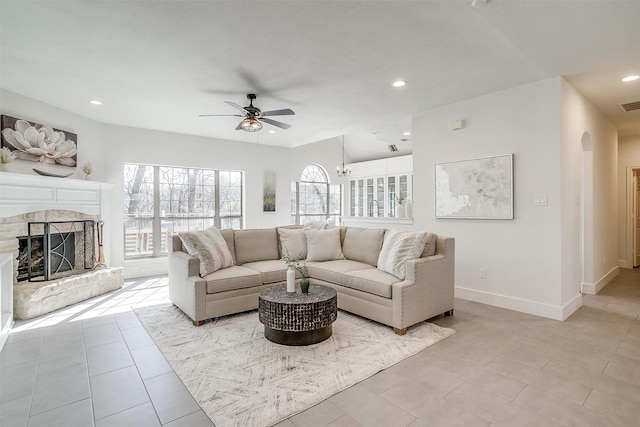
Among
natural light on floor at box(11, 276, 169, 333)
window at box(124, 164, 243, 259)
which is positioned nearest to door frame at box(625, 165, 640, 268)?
window at box(124, 164, 243, 259)

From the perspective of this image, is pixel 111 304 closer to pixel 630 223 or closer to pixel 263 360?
pixel 263 360

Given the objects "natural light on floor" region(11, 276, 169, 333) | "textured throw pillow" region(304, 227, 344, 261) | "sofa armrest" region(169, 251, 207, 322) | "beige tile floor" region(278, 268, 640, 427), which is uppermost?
"textured throw pillow" region(304, 227, 344, 261)

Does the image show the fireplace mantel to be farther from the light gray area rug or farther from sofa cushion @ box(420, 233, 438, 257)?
sofa cushion @ box(420, 233, 438, 257)

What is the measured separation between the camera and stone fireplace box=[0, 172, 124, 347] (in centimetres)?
357

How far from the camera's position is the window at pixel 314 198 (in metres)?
8.96

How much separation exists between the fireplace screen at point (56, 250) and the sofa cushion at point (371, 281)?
3786 mm

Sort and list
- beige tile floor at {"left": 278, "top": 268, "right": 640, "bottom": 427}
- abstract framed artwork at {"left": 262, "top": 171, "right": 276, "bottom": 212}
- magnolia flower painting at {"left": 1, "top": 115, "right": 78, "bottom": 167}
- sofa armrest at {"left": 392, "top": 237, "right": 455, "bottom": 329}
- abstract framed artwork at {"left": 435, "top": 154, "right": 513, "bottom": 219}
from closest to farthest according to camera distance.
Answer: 1. beige tile floor at {"left": 278, "top": 268, "right": 640, "bottom": 427}
2. sofa armrest at {"left": 392, "top": 237, "right": 455, "bottom": 329}
3. abstract framed artwork at {"left": 435, "top": 154, "right": 513, "bottom": 219}
4. magnolia flower painting at {"left": 1, "top": 115, "right": 78, "bottom": 167}
5. abstract framed artwork at {"left": 262, "top": 171, "right": 276, "bottom": 212}

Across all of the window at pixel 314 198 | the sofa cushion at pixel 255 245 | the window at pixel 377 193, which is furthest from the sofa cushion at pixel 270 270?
the window at pixel 377 193

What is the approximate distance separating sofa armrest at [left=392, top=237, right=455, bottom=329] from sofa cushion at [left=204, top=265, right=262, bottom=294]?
62.7 inches

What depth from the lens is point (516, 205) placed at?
3.76 meters

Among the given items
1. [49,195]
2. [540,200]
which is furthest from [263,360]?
[49,195]

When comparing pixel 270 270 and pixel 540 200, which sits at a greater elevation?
pixel 540 200

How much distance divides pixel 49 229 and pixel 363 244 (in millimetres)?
4116

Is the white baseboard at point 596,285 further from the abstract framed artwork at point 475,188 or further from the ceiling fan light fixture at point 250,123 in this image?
the ceiling fan light fixture at point 250,123
